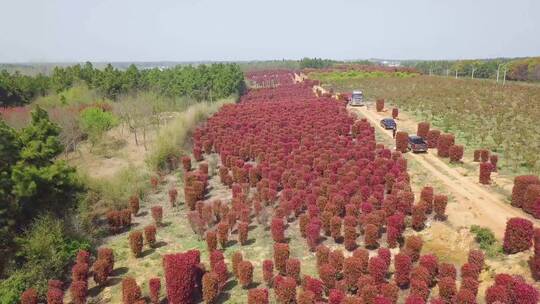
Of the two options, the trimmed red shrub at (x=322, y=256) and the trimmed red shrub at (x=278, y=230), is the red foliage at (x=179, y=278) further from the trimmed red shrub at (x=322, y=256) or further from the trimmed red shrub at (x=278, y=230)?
the trimmed red shrub at (x=278, y=230)

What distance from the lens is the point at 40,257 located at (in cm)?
1473

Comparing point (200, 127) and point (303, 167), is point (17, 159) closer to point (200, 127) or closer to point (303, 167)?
point (303, 167)

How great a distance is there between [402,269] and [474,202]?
299 inches

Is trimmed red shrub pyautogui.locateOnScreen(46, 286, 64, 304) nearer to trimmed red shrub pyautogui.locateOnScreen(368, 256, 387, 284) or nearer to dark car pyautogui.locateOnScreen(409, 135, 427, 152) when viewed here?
trimmed red shrub pyautogui.locateOnScreen(368, 256, 387, 284)

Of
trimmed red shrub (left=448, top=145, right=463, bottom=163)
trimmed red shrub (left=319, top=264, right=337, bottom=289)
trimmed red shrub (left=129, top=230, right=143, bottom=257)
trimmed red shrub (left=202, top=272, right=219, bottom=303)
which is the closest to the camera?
trimmed red shrub (left=202, top=272, right=219, bottom=303)

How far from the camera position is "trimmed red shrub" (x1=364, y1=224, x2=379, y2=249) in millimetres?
15906

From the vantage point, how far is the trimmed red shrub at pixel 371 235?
1591 cm

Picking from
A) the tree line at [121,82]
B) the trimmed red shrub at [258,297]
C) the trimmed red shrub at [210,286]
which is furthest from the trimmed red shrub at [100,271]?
the tree line at [121,82]

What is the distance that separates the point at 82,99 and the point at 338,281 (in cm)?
3968

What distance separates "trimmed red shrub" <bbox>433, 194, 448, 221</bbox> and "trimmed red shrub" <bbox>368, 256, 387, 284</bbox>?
224 inches

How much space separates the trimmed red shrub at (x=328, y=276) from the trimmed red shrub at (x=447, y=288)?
312 cm

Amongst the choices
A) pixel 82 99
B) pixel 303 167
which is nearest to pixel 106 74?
pixel 82 99

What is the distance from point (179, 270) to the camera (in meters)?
12.6

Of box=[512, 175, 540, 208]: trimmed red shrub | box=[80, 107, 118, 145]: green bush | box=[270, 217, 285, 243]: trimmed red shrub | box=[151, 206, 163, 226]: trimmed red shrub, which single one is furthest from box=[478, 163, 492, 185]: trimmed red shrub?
box=[80, 107, 118, 145]: green bush
